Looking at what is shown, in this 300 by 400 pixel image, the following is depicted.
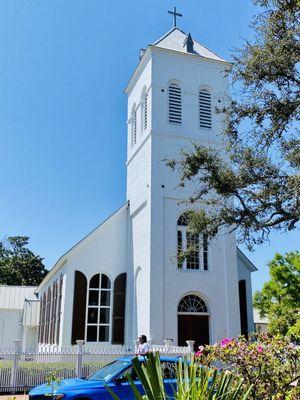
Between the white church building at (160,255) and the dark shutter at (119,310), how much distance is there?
1.9 inches

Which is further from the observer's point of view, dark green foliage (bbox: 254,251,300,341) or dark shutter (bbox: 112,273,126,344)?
dark green foliage (bbox: 254,251,300,341)

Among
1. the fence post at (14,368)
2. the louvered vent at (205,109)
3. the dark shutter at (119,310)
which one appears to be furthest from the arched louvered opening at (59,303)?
the louvered vent at (205,109)

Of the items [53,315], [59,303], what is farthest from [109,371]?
[53,315]

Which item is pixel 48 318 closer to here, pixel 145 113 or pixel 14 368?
pixel 14 368

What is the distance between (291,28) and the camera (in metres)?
11.1

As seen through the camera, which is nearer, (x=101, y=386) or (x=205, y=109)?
Answer: (x=101, y=386)

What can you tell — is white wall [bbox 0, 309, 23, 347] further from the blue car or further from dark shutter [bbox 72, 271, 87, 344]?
the blue car

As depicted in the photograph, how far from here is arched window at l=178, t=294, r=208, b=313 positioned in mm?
21266

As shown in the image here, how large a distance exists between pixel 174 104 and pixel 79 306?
38.3 feet

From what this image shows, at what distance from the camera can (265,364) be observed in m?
6.38

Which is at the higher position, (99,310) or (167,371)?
(99,310)

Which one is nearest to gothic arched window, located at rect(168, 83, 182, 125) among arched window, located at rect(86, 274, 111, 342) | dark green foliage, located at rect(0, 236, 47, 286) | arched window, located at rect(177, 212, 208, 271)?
arched window, located at rect(177, 212, 208, 271)

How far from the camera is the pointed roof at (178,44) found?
25164 mm

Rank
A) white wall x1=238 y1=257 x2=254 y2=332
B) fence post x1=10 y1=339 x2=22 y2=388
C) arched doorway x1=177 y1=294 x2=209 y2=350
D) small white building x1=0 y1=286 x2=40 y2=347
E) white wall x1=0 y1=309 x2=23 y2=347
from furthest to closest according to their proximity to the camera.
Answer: white wall x1=0 y1=309 x2=23 y2=347 < small white building x1=0 y1=286 x2=40 y2=347 < white wall x1=238 y1=257 x2=254 y2=332 < arched doorway x1=177 y1=294 x2=209 y2=350 < fence post x1=10 y1=339 x2=22 y2=388
